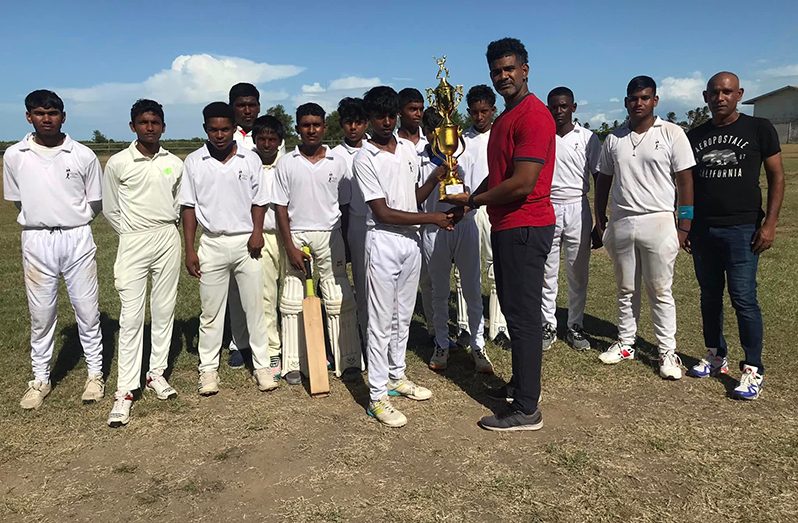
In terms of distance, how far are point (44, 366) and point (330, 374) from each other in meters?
2.36

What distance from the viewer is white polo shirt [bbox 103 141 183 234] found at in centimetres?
454

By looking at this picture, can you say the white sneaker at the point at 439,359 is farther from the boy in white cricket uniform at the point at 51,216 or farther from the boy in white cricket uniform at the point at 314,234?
the boy in white cricket uniform at the point at 51,216

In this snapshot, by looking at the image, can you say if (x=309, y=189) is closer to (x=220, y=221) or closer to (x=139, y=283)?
(x=220, y=221)

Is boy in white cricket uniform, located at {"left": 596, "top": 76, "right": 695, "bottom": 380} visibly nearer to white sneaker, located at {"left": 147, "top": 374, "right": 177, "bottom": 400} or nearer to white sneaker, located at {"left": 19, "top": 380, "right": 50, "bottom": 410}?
white sneaker, located at {"left": 147, "top": 374, "right": 177, "bottom": 400}

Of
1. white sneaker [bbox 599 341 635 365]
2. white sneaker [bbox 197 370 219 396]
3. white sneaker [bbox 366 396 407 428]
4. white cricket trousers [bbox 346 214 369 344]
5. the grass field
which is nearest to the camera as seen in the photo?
the grass field

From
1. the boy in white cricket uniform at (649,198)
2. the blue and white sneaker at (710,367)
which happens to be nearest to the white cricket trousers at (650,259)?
the boy in white cricket uniform at (649,198)

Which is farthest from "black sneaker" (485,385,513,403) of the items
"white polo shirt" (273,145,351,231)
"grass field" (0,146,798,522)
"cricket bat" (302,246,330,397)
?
"white polo shirt" (273,145,351,231)

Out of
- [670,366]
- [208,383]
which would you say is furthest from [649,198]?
[208,383]

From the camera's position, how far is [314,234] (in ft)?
16.1

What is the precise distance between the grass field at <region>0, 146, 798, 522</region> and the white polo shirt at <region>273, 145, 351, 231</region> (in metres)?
1.43

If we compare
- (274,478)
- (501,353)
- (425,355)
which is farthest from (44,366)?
(501,353)

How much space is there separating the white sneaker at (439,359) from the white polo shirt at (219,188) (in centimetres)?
204

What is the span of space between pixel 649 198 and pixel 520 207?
1564 mm

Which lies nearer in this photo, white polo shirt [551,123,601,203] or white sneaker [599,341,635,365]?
white sneaker [599,341,635,365]
